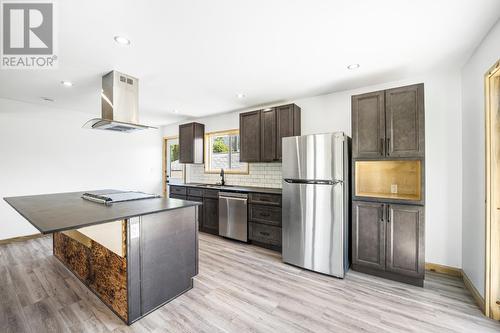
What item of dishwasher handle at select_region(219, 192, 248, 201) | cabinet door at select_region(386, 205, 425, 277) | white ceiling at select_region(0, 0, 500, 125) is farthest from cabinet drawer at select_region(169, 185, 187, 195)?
cabinet door at select_region(386, 205, 425, 277)

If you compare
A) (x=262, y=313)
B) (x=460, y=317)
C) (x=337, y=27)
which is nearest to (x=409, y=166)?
(x=460, y=317)

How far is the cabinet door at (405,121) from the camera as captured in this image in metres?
2.37

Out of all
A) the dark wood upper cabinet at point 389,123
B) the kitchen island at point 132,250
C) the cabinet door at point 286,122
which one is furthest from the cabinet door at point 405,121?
the kitchen island at point 132,250

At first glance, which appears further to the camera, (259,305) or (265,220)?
(265,220)

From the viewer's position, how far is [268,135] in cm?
372

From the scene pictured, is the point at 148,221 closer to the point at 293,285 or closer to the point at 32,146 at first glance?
the point at 293,285

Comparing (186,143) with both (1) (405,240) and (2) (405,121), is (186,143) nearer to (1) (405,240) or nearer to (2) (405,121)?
(2) (405,121)

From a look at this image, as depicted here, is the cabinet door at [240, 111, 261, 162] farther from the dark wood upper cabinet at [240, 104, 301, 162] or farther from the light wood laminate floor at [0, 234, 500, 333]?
the light wood laminate floor at [0, 234, 500, 333]

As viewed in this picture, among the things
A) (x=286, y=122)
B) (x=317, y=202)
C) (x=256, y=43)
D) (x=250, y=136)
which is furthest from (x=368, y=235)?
(x=256, y=43)

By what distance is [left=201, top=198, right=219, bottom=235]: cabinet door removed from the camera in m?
4.12

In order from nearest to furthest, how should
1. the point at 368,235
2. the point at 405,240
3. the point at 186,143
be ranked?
the point at 405,240 < the point at 368,235 < the point at 186,143

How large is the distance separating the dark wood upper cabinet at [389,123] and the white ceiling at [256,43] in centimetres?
39

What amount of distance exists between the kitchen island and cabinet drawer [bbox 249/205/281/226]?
1.38 metres

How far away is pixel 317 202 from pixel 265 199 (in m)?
0.98
